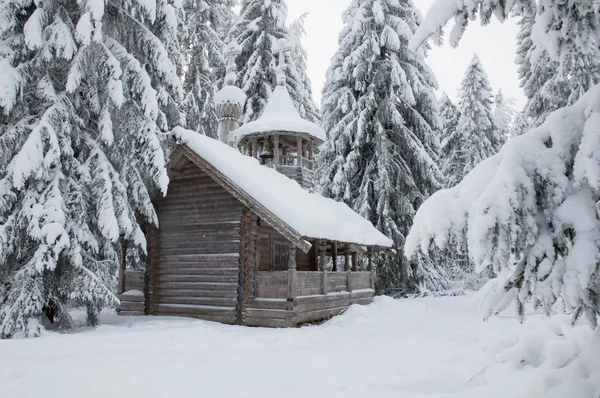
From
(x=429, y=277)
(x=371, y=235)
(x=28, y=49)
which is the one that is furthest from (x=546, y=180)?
(x=429, y=277)

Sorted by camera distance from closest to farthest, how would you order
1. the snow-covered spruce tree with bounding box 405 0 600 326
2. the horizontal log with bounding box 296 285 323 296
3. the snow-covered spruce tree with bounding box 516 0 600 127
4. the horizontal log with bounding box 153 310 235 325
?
the snow-covered spruce tree with bounding box 405 0 600 326 → the horizontal log with bounding box 296 285 323 296 → the horizontal log with bounding box 153 310 235 325 → the snow-covered spruce tree with bounding box 516 0 600 127

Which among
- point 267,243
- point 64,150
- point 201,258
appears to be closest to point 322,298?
point 267,243

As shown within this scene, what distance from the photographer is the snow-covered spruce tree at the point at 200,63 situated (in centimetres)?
2773

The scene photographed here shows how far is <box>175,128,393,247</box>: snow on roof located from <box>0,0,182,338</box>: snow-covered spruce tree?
1877 mm

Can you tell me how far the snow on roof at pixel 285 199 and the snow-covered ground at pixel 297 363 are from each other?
332cm

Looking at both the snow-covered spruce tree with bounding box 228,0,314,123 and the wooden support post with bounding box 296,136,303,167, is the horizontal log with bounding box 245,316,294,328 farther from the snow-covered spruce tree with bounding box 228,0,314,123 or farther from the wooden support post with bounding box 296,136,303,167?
the snow-covered spruce tree with bounding box 228,0,314,123

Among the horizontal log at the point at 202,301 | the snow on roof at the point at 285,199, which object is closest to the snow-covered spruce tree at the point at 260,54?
the snow on roof at the point at 285,199

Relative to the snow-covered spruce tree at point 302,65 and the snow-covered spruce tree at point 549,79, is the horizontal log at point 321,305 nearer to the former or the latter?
the snow-covered spruce tree at point 549,79

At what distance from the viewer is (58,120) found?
39.0 ft

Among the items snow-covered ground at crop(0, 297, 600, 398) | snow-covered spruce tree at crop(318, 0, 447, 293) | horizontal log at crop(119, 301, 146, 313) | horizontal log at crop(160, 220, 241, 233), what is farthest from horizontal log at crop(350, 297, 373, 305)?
horizontal log at crop(119, 301, 146, 313)

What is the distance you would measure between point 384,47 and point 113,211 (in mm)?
17684

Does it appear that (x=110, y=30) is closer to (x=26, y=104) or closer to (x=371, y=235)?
(x=26, y=104)

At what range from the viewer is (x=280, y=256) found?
17547 mm

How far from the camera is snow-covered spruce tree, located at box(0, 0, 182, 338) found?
11141 millimetres
